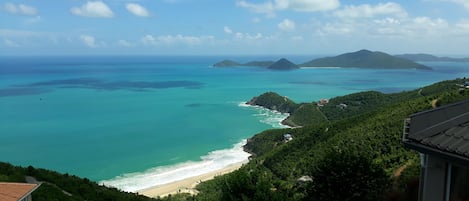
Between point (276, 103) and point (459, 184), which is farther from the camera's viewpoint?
point (276, 103)

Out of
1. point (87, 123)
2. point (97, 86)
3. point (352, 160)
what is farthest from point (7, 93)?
point (352, 160)

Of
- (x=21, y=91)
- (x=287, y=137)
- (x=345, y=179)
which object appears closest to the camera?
(x=345, y=179)

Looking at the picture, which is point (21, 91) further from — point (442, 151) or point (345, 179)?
point (442, 151)

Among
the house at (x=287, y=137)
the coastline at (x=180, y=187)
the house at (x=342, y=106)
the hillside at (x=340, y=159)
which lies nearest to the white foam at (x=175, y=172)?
the coastline at (x=180, y=187)

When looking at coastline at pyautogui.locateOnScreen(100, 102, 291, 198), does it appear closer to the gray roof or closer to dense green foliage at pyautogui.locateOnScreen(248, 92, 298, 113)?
dense green foliage at pyautogui.locateOnScreen(248, 92, 298, 113)

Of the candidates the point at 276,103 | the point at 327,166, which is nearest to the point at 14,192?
the point at 327,166

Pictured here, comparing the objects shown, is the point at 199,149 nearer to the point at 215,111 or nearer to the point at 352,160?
the point at 215,111

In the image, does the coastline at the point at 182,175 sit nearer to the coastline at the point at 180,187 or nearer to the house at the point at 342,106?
the coastline at the point at 180,187
